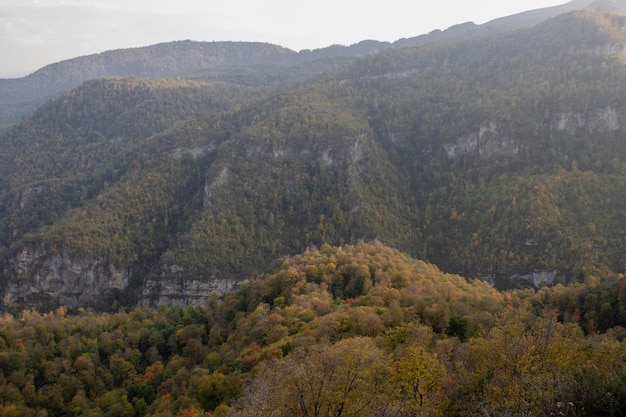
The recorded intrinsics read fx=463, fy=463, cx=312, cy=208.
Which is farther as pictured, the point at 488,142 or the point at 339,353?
the point at 488,142

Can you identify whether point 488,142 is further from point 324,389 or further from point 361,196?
point 324,389

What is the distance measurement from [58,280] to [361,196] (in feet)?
325

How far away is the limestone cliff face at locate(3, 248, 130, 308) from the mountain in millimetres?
422

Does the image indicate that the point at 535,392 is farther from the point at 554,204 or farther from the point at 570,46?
the point at 570,46

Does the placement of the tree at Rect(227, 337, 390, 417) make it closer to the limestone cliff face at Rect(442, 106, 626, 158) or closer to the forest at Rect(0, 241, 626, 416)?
the forest at Rect(0, 241, 626, 416)

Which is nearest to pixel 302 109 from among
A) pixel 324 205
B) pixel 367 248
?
pixel 324 205

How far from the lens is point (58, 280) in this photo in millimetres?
140250

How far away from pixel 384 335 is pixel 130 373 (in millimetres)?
43954

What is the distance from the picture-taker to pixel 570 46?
605 ft

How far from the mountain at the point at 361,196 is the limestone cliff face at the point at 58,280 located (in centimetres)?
42

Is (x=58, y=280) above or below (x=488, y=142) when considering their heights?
below

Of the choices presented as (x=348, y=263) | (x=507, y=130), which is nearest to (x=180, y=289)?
(x=348, y=263)

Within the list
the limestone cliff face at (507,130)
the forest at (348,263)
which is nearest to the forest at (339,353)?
the forest at (348,263)

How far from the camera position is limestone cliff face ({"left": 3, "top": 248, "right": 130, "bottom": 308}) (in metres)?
137
